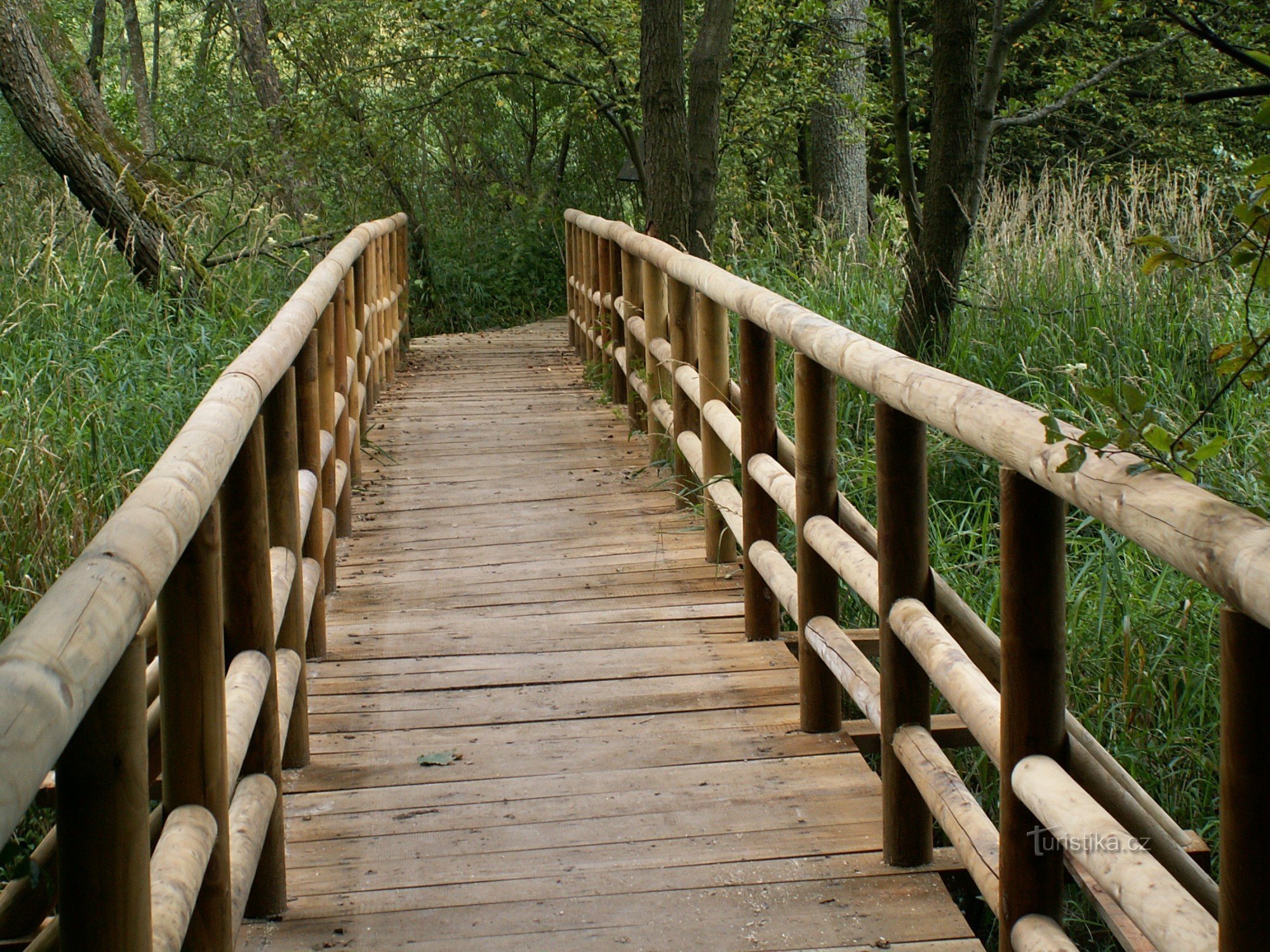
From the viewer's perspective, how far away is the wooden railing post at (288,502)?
302cm

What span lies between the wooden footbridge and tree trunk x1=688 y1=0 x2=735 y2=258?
125 inches

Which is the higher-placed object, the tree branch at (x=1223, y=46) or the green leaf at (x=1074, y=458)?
the tree branch at (x=1223, y=46)

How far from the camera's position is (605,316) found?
8484 mm

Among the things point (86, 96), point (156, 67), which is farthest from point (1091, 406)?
point (156, 67)

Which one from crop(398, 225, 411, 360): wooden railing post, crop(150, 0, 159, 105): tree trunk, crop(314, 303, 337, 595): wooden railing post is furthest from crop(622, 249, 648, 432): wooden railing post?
crop(150, 0, 159, 105): tree trunk

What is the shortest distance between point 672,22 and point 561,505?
10.6ft

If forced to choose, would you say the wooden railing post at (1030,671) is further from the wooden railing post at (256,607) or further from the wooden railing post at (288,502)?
the wooden railing post at (288,502)

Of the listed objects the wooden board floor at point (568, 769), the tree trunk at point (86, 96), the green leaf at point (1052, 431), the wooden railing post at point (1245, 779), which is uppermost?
the tree trunk at point (86, 96)

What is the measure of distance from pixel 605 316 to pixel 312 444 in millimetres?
4762

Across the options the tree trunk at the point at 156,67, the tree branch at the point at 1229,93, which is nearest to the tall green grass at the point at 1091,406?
the tree branch at the point at 1229,93

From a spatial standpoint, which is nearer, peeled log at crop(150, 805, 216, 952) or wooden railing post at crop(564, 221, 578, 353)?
peeled log at crop(150, 805, 216, 952)

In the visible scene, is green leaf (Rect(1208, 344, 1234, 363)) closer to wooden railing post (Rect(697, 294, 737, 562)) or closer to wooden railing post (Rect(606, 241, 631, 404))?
wooden railing post (Rect(697, 294, 737, 562))

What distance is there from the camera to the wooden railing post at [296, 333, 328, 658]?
12.6 feet

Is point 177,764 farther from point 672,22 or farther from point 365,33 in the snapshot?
point 365,33
